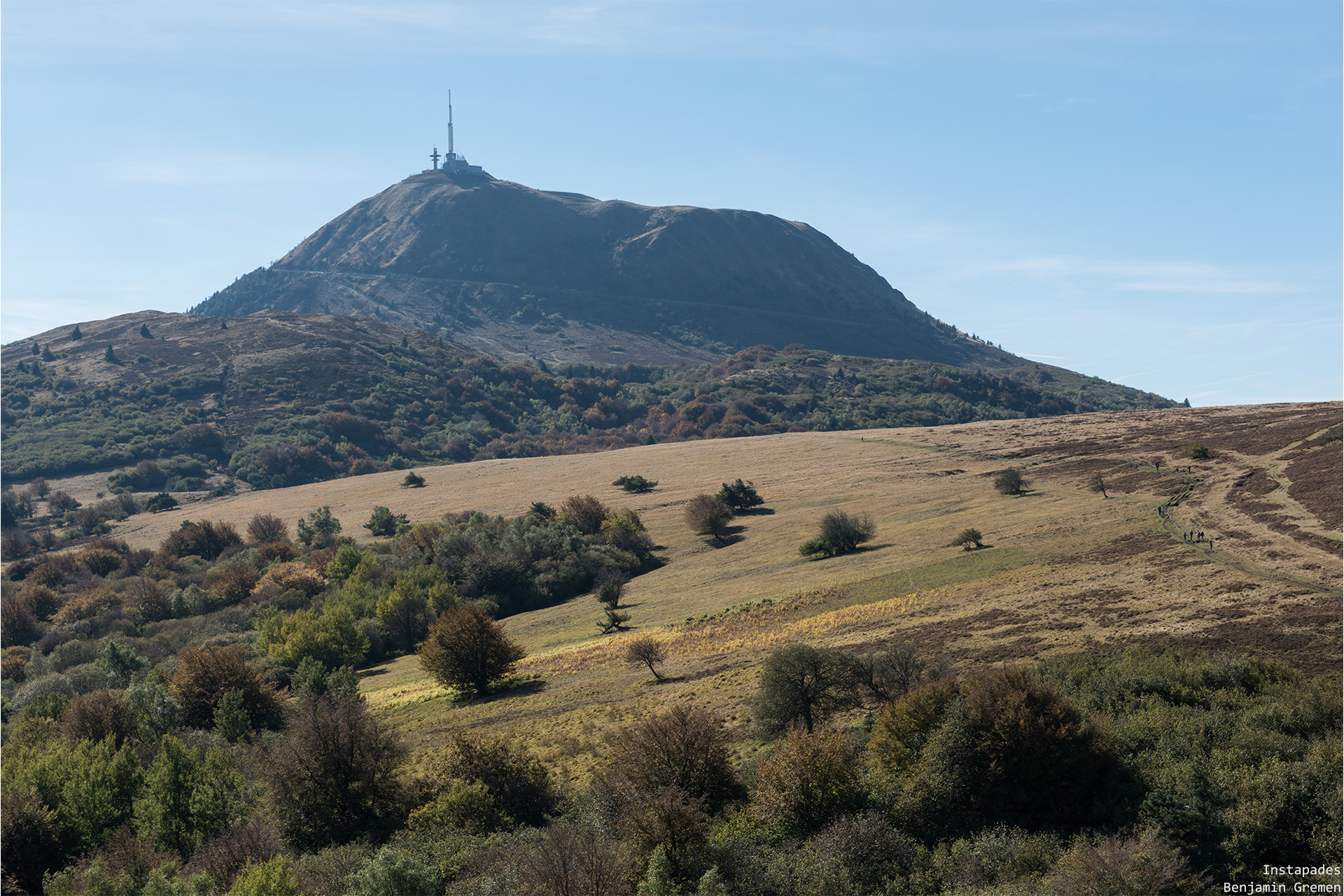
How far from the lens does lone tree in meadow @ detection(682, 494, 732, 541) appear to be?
268 feet

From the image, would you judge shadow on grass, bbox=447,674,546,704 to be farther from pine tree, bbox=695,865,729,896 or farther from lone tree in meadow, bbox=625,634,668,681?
pine tree, bbox=695,865,729,896

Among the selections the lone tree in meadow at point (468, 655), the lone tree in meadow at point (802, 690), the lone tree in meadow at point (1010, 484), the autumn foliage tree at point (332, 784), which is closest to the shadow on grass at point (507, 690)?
the lone tree in meadow at point (468, 655)

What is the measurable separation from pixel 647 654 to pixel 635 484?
62447 mm

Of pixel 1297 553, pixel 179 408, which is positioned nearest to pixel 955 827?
pixel 1297 553

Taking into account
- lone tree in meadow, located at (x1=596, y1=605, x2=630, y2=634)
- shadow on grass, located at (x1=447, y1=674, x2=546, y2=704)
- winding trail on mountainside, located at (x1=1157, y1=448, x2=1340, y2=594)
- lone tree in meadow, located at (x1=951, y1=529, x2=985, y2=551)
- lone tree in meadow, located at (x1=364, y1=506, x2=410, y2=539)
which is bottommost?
shadow on grass, located at (x1=447, y1=674, x2=546, y2=704)

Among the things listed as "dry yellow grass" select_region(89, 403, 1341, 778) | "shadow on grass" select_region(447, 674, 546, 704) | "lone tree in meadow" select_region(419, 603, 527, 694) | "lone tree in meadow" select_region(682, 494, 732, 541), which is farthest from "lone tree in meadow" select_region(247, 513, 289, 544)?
"shadow on grass" select_region(447, 674, 546, 704)

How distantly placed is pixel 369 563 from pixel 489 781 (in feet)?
172

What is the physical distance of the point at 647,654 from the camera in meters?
45.5

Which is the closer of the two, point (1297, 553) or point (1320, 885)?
point (1320, 885)

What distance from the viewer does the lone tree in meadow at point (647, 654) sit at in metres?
45.5

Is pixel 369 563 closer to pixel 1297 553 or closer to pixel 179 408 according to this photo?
pixel 1297 553

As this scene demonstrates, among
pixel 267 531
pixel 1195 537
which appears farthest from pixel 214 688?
pixel 267 531

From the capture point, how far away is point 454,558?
77.4m

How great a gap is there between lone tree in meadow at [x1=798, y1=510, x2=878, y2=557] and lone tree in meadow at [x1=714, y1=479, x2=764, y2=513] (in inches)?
821
